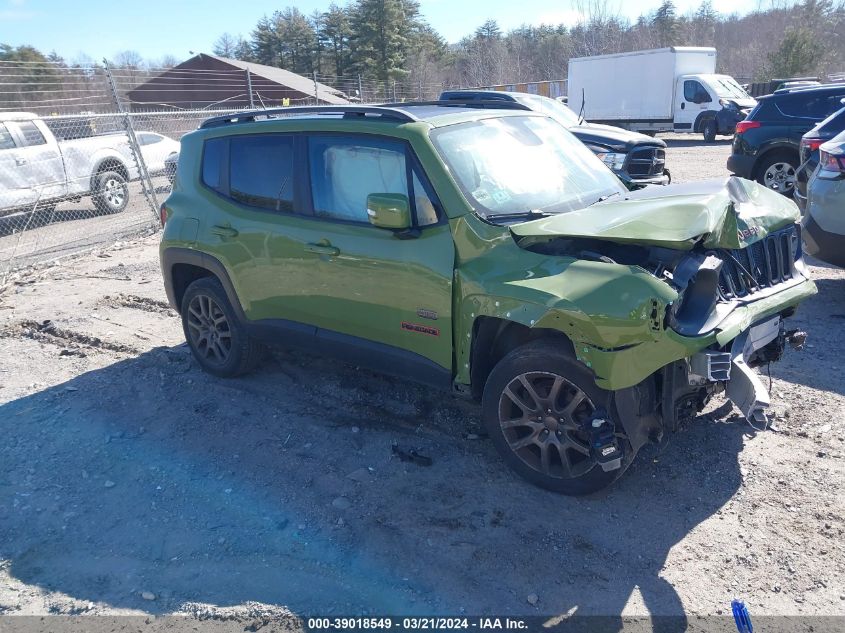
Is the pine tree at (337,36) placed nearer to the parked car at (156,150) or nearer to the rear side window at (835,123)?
the parked car at (156,150)

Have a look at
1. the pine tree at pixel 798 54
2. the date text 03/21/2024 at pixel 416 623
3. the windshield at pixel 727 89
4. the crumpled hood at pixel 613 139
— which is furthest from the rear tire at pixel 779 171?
the pine tree at pixel 798 54

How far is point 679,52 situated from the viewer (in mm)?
23297

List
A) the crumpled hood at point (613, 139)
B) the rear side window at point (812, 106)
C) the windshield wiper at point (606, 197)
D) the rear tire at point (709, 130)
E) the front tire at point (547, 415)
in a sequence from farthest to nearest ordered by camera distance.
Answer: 1. the rear tire at point (709, 130)
2. the rear side window at point (812, 106)
3. the crumpled hood at point (613, 139)
4. the windshield wiper at point (606, 197)
5. the front tire at point (547, 415)

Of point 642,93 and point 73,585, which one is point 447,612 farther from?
point 642,93

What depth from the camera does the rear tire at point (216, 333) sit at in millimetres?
5125

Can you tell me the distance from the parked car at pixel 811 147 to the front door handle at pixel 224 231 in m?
5.69

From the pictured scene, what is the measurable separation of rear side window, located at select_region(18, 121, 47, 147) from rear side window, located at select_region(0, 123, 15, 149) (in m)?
0.22

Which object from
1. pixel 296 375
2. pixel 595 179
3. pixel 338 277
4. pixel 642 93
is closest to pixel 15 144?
pixel 296 375

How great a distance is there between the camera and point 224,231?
4879 mm

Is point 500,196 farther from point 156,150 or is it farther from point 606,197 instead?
point 156,150

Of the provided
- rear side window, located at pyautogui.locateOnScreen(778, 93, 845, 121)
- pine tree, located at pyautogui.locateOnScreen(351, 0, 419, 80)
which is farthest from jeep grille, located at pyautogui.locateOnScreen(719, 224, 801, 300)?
pine tree, located at pyautogui.locateOnScreen(351, 0, 419, 80)

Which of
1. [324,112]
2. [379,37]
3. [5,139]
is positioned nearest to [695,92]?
[5,139]

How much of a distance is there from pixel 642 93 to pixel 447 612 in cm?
2472

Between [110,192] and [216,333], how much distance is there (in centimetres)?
893
